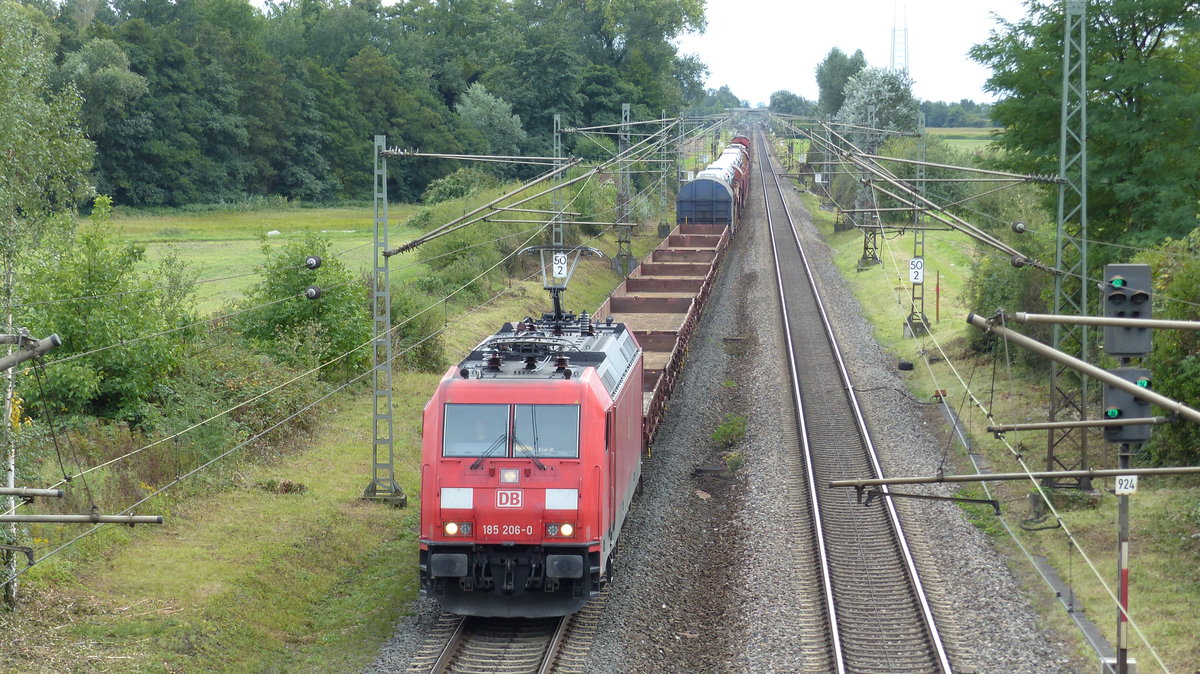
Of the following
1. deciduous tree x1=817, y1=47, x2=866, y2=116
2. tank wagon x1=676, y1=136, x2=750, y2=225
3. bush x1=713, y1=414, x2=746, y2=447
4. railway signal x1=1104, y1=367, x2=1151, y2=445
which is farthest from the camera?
deciduous tree x1=817, y1=47, x2=866, y2=116

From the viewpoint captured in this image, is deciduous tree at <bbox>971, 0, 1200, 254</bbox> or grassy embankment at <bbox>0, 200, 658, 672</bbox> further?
deciduous tree at <bbox>971, 0, 1200, 254</bbox>

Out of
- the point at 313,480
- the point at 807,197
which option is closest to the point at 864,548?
the point at 313,480

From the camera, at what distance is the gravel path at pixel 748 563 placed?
1348 cm

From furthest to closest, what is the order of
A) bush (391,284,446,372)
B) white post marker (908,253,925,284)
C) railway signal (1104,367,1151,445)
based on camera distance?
1. white post marker (908,253,925,284)
2. bush (391,284,446,372)
3. railway signal (1104,367,1151,445)

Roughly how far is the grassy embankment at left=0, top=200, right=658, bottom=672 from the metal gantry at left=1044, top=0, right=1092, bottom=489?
10954mm

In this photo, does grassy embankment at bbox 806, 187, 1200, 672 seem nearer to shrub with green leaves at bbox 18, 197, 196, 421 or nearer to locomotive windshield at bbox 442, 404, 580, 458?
locomotive windshield at bbox 442, 404, 580, 458

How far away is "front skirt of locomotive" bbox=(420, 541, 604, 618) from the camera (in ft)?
43.6

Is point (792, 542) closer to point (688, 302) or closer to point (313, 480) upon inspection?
point (313, 480)

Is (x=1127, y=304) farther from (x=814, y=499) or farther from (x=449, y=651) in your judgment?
(x=814, y=499)

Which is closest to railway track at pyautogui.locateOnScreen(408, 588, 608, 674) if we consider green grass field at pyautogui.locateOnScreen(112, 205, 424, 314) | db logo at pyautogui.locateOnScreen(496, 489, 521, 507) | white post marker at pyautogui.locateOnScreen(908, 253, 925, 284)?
db logo at pyautogui.locateOnScreen(496, 489, 521, 507)

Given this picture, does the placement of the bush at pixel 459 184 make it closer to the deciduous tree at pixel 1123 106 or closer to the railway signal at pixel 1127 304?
the deciduous tree at pixel 1123 106

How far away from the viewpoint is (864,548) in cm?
1720

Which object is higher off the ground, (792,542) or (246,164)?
(246,164)

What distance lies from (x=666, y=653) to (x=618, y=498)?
2.45 metres
